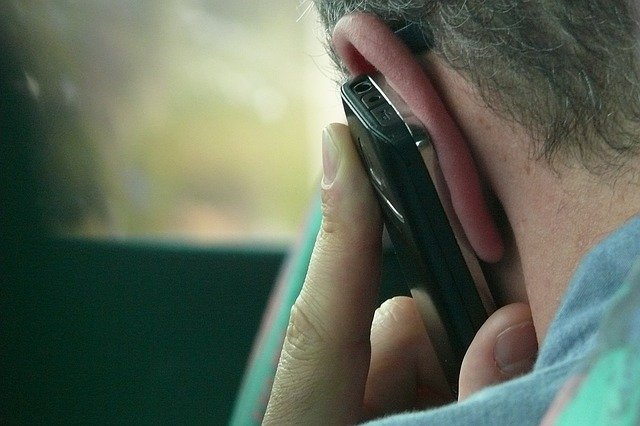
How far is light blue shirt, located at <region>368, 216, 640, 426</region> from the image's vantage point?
13.2 inches

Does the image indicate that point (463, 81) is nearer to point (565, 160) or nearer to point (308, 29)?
point (565, 160)

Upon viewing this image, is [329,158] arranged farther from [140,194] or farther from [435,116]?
[140,194]

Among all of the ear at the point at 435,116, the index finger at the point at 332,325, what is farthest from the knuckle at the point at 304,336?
the ear at the point at 435,116

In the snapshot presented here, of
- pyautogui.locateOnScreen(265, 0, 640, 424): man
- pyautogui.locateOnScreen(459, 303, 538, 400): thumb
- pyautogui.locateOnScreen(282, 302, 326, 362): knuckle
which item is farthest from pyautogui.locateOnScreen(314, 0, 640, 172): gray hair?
pyautogui.locateOnScreen(282, 302, 326, 362): knuckle

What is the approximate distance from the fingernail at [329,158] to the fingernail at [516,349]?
→ 0.60 feet

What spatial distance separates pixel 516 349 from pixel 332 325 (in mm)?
190

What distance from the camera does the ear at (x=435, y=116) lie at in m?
0.52

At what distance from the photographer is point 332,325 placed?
741mm

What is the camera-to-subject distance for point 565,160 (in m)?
0.47

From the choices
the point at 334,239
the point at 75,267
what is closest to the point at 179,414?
the point at 75,267

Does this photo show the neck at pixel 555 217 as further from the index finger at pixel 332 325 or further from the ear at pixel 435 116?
the index finger at pixel 332 325

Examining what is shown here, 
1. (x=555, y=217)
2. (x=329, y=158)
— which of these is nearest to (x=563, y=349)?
(x=555, y=217)

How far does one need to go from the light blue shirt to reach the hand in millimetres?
217

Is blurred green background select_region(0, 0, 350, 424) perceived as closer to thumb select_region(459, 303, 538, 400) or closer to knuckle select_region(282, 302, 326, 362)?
knuckle select_region(282, 302, 326, 362)
